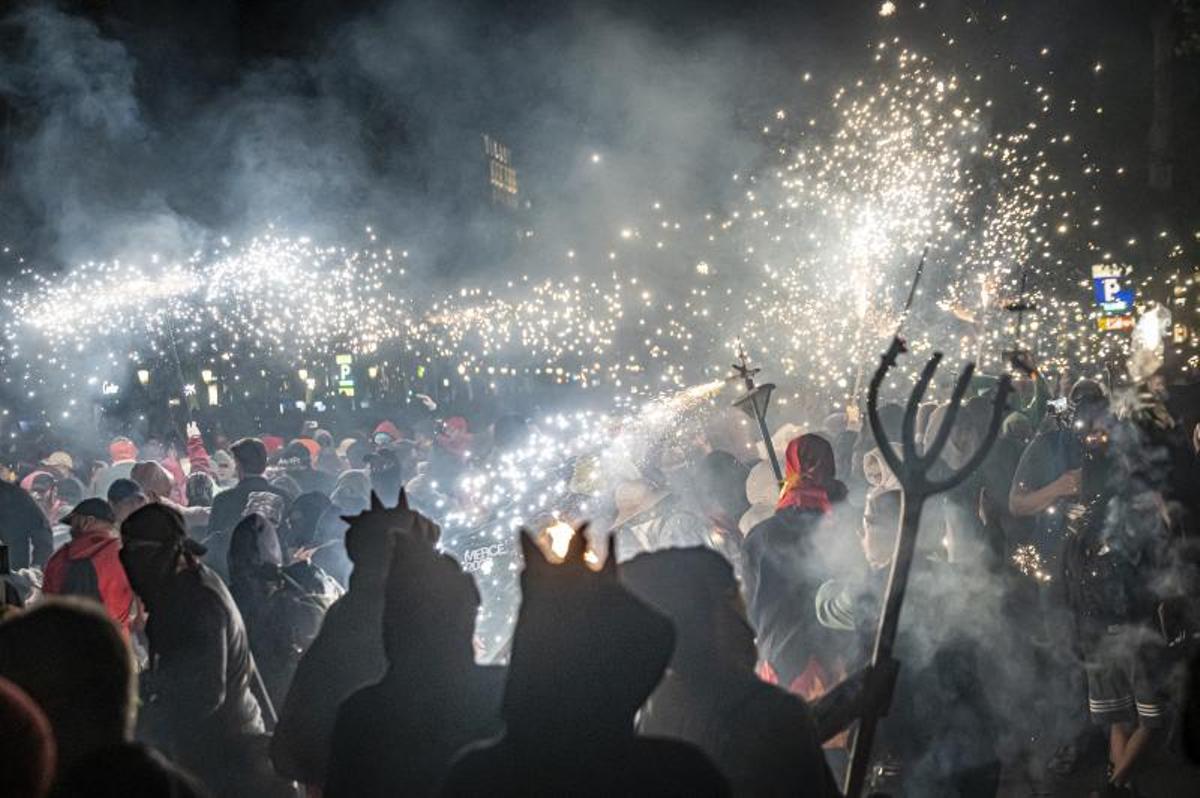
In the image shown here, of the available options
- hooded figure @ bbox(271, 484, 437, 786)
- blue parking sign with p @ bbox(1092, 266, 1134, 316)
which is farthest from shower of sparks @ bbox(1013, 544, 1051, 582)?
blue parking sign with p @ bbox(1092, 266, 1134, 316)

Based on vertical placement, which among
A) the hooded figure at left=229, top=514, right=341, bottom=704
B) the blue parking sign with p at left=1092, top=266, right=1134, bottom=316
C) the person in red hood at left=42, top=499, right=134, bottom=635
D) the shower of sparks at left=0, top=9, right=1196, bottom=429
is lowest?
the hooded figure at left=229, top=514, right=341, bottom=704

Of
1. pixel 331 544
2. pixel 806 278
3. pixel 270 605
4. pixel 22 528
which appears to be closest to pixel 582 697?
pixel 270 605

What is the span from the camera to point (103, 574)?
18.6 ft

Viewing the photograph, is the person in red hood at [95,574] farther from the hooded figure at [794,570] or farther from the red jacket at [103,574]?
the hooded figure at [794,570]

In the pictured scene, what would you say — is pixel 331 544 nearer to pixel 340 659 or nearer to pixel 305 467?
pixel 340 659

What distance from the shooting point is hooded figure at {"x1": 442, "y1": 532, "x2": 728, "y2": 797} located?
178 centimetres

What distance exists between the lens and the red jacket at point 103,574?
563cm

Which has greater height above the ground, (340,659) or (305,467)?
(305,467)

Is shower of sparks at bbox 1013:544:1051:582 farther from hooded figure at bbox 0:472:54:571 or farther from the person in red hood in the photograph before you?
hooded figure at bbox 0:472:54:571

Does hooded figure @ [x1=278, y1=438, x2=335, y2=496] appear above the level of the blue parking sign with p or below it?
below

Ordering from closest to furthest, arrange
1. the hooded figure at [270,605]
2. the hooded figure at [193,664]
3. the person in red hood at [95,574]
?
the hooded figure at [193,664] → the hooded figure at [270,605] → the person in red hood at [95,574]

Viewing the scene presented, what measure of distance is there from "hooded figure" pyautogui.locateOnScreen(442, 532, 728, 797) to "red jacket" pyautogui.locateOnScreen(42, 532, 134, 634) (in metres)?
4.58

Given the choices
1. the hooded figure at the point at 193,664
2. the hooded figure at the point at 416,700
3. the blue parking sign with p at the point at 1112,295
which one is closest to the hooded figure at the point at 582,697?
the hooded figure at the point at 416,700

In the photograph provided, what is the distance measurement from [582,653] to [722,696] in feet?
2.95
